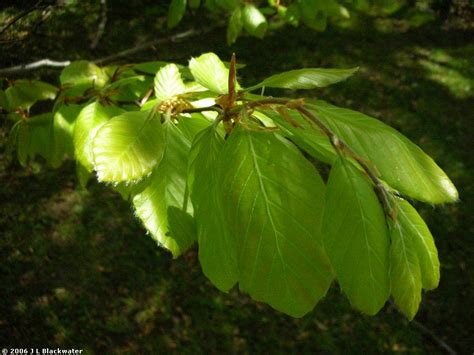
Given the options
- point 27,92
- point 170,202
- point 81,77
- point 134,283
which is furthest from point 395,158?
point 134,283

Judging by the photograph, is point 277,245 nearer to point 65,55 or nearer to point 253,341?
point 253,341

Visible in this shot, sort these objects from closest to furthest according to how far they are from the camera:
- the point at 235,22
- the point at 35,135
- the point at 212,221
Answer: the point at 212,221 < the point at 35,135 < the point at 235,22

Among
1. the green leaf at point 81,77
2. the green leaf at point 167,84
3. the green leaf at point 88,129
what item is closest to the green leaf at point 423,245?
the green leaf at point 167,84

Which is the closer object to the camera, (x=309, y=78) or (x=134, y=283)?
(x=309, y=78)

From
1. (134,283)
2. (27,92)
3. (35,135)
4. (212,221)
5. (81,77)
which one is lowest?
(134,283)

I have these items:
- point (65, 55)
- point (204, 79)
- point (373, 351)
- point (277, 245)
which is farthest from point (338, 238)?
point (65, 55)

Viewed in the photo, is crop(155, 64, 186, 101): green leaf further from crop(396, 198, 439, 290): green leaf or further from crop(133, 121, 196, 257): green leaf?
crop(396, 198, 439, 290): green leaf

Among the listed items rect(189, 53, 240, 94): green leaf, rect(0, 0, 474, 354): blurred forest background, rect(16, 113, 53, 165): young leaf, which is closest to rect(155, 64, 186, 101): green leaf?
rect(189, 53, 240, 94): green leaf

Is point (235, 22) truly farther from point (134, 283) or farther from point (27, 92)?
point (134, 283)
